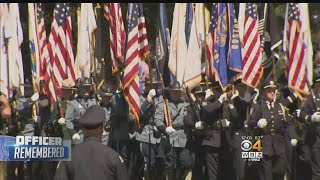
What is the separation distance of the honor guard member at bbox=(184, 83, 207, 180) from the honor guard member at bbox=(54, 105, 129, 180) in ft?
23.6

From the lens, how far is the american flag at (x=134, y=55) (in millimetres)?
14398

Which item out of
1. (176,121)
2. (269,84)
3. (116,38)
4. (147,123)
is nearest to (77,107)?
(147,123)

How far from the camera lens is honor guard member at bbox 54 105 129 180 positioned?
7035mm

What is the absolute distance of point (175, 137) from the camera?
14.4 m

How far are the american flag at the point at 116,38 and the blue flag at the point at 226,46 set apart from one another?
65.9 inches

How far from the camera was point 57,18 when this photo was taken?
616 inches

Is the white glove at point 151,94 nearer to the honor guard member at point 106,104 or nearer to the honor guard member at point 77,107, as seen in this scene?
the honor guard member at point 106,104

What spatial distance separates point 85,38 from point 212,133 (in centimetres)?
322

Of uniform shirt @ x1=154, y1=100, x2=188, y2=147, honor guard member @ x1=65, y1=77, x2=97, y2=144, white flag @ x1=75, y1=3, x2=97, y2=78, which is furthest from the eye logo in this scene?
white flag @ x1=75, y1=3, x2=97, y2=78

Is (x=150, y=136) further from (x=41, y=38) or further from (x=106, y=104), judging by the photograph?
(x=41, y=38)

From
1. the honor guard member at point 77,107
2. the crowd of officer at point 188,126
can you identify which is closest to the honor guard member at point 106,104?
the crowd of officer at point 188,126

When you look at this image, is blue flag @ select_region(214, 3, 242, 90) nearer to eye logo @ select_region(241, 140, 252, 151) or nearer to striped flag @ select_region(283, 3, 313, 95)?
striped flag @ select_region(283, 3, 313, 95)

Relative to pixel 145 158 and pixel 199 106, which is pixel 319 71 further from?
pixel 145 158

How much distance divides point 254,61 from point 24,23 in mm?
6651
